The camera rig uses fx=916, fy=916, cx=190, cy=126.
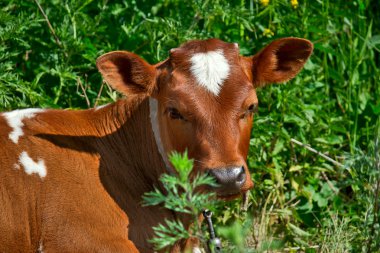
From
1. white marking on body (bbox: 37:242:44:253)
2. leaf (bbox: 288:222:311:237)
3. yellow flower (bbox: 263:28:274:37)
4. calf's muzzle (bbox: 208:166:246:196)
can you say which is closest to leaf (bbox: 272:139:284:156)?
leaf (bbox: 288:222:311:237)

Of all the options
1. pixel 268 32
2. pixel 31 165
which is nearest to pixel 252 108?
pixel 31 165

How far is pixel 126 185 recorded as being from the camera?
6254 mm

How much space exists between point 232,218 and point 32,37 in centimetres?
238

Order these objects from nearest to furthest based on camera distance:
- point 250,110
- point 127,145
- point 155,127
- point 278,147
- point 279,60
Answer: point 250,110, point 155,127, point 127,145, point 279,60, point 278,147

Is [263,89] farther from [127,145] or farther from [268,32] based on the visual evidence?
[127,145]

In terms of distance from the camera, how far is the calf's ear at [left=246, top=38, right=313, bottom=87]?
6441 mm

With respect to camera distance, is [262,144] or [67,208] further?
[262,144]

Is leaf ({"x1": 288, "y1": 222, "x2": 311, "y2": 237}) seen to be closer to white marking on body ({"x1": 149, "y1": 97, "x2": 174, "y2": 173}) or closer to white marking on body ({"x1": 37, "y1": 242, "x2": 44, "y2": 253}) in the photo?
white marking on body ({"x1": 149, "y1": 97, "x2": 174, "y2": 173})

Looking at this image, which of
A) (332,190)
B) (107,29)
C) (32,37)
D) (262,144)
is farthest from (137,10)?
Answer: (332,190)

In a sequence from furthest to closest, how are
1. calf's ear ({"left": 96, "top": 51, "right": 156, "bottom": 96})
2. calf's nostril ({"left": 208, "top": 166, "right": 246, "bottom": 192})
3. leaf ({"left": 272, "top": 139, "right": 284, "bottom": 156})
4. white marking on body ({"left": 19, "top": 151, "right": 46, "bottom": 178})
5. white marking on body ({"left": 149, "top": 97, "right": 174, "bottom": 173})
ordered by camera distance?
leaf ({"left": 272, "top": 139, "right": 284, "bottom": 156})
white marking on body ({"left": 149, "top": 97, "right": 174, "bottom": 173})
calf's ear ({"left": 96, "top": 51, "right": 156, "bottom": 96})
white marking on body ({"left": 19, "top": 151, "right": 46, "bottom": 178})
calf's nostril ({"left": 208, "top": 166, "right": 246, "bottom": 192})

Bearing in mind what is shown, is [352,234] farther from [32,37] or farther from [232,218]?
[32,37]

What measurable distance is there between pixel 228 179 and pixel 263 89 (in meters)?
2.35

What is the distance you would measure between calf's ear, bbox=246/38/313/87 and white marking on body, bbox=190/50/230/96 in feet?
1.25

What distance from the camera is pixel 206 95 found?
19.5 feet
